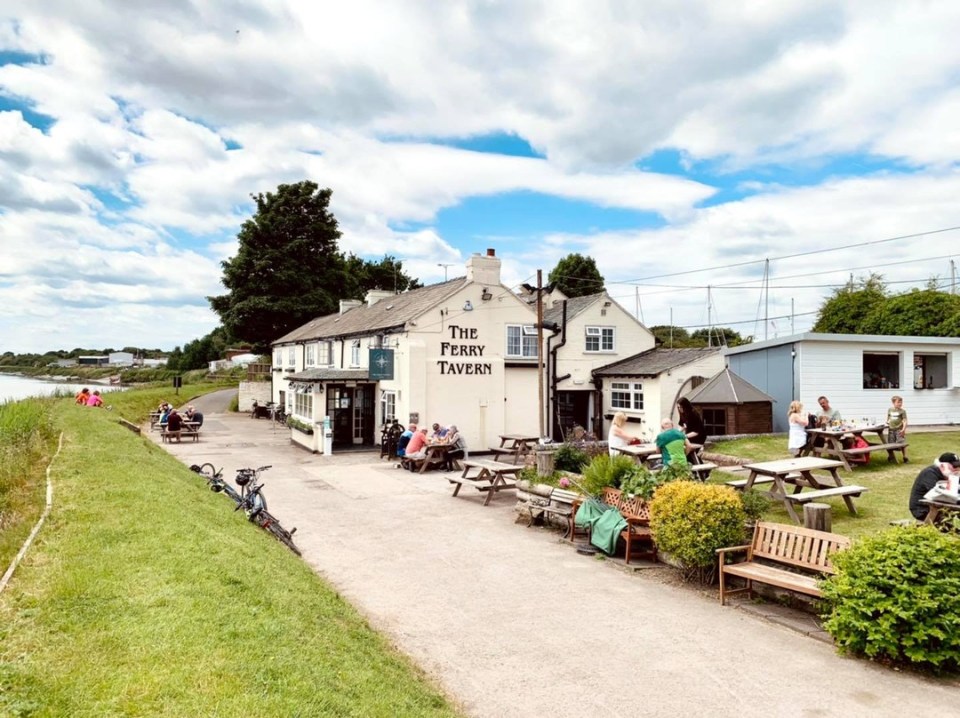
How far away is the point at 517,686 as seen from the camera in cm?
582

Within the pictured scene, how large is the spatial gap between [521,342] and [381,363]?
18.5ft

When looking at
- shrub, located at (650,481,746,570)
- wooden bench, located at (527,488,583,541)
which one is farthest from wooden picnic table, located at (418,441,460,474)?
shrub, located at (650,481,746,570)

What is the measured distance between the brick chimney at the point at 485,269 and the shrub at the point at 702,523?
16467 millimetres

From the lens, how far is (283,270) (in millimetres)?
47281

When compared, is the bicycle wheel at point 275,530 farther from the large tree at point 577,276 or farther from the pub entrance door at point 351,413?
the large tree at point 577,276

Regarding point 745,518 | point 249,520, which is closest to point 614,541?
point 745,518

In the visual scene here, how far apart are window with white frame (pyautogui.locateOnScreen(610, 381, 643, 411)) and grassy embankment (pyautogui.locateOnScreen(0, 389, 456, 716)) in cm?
1860

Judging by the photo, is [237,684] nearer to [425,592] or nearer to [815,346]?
[425,592]

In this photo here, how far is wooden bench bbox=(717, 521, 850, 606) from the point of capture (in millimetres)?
7250

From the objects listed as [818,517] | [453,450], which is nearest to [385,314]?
[453,450]

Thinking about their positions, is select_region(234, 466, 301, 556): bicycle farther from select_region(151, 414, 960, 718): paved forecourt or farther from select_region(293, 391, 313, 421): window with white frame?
select_region(293, 391, 313, 421): window with white frame

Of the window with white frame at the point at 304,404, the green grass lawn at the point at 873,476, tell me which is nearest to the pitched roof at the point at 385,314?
the window with white frame at the point at 304,404

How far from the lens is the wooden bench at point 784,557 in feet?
23.8

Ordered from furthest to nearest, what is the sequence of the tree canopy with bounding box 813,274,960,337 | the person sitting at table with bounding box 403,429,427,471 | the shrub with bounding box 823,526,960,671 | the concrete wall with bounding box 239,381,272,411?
the concrete wall with bounding box 239,381,272,411 < the tree canopy with bounding box 813,274,960,337 < the person sitting at table with bounding box 403,429,427,471 < the shrub with bounding box 823,526,960,671
